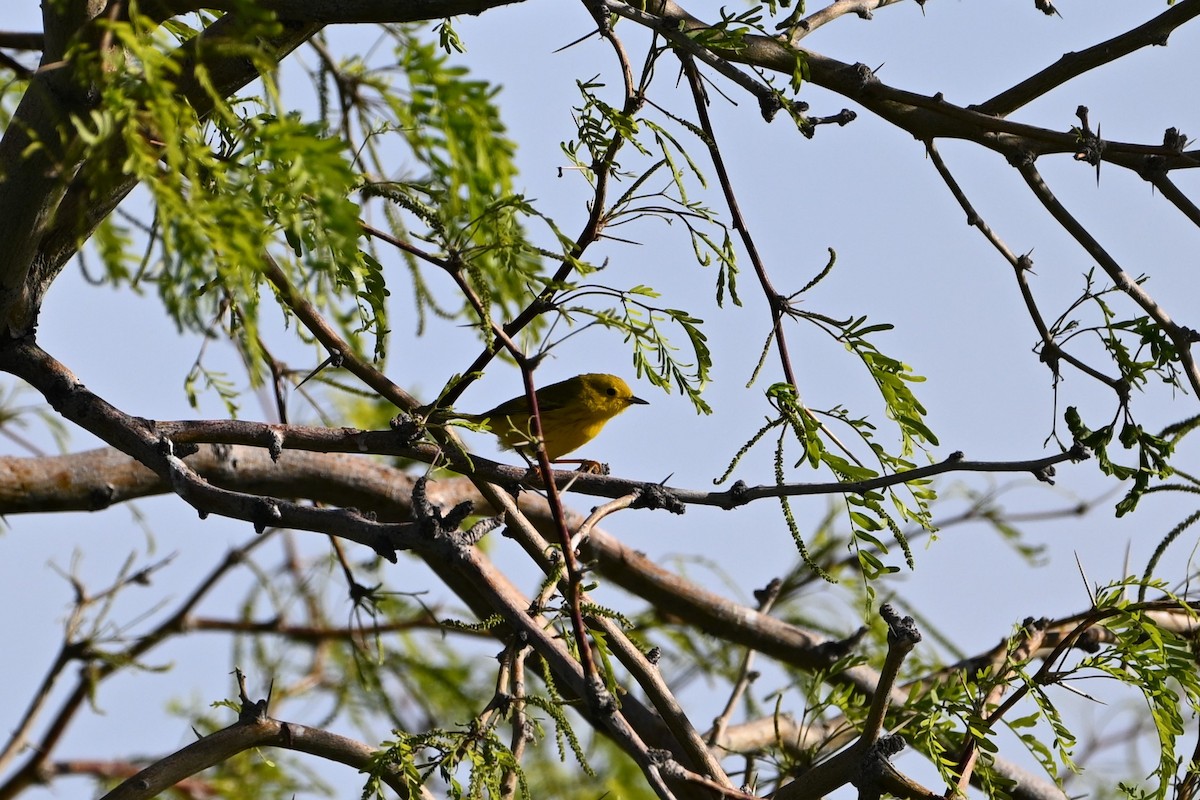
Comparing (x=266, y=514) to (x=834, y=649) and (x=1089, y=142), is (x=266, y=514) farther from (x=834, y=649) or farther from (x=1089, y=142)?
(x=834, y=649)

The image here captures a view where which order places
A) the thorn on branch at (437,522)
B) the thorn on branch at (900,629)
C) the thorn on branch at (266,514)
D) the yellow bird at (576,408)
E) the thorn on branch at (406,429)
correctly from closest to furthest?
the thorn on branch at (900,629)
the thorn on branch at (437,522)
the thorn on branch at (266,514)
the thorn on branch at (406,429)
the yellow bird at (576,408)

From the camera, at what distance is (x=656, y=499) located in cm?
247

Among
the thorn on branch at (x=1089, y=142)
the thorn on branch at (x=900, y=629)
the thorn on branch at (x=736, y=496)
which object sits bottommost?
the thorn on branch at (x=900, y=629)

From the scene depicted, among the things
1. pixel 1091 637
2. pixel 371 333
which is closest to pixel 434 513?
pixel 371 333

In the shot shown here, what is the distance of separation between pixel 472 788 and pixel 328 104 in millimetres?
2845

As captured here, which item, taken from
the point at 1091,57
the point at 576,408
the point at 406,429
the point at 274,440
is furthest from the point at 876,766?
the point at 576,408

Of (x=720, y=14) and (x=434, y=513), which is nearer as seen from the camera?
(x=434, y=513)

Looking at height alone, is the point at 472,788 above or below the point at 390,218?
below

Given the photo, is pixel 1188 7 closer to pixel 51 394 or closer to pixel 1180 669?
pixel 1180 669

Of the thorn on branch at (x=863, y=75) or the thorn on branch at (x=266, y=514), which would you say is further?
the thorn on branch at (x=863, y=75)

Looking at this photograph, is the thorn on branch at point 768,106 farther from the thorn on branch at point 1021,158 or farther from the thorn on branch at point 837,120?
the thorn on branch at point 1021,158

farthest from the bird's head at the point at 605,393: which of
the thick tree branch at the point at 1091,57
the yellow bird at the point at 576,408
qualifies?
the thick tree branch at the point at 1091,57

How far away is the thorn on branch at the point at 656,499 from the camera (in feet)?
8.08

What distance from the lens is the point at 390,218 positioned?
4199 millimetres
